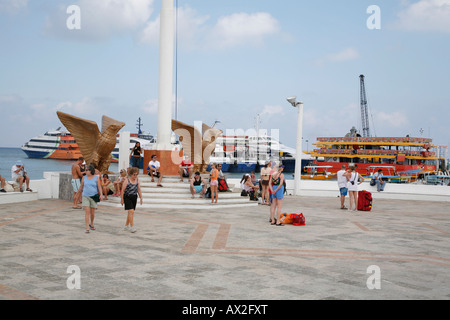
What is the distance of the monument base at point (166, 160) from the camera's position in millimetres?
16359

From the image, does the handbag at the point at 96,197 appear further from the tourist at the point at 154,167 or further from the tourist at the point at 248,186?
the tourist at the point at 248,186

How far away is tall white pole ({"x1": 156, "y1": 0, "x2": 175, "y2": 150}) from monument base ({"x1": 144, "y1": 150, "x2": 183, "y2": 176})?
23 centimetres

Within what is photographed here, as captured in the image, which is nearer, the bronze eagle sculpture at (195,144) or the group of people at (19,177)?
the group of people at (19,177)

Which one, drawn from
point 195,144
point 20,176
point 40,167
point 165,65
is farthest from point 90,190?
point 40,167

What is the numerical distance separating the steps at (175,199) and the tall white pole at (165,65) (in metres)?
2.21

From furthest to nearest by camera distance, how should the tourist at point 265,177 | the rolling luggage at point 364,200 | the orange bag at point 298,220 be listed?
the tourist at point 265,177 < the rolling luggage at point 364,200 < the orange bag at point 298,220

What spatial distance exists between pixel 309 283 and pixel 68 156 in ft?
331

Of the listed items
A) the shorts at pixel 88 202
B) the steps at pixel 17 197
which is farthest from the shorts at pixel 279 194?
the steps at pixel 17 197

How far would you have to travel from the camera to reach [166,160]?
1650 centimetres

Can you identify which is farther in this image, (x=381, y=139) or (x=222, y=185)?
(x=381, y=139)

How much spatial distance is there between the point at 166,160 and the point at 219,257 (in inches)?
398

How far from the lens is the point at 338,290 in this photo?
509cm

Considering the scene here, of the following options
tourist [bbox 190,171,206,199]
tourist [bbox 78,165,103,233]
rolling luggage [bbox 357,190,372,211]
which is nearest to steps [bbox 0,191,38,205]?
tourist [bbox 190,171,206,199]

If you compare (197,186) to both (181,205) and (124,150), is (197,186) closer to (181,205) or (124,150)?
(181,205)
